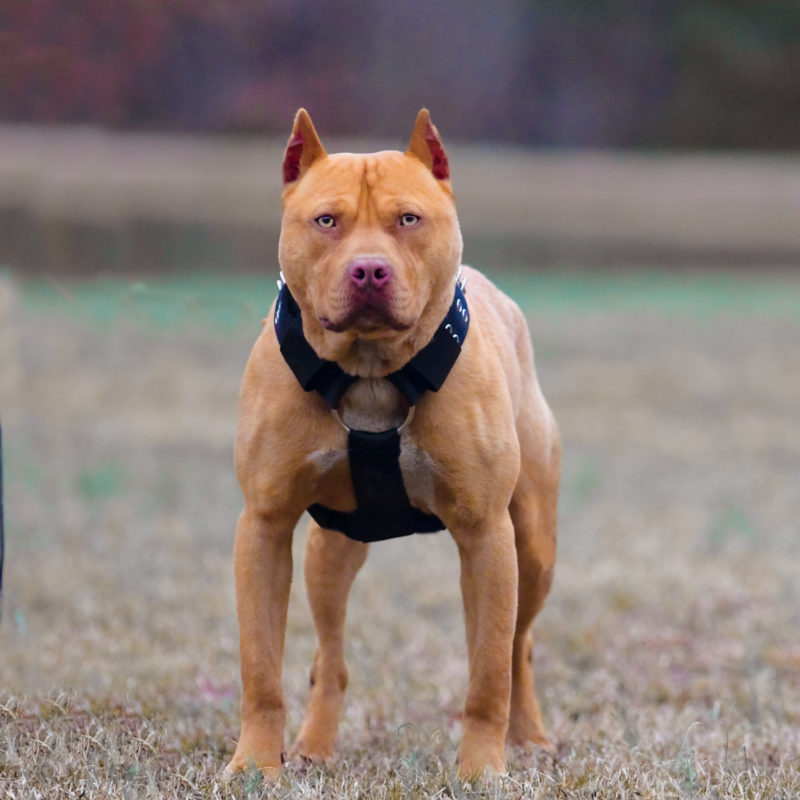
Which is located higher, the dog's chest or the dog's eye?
the dog's eye

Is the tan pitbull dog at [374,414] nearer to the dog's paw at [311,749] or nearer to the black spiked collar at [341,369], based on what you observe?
the black spiked collar at [341,369]

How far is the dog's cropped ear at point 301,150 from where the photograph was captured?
12.5ft

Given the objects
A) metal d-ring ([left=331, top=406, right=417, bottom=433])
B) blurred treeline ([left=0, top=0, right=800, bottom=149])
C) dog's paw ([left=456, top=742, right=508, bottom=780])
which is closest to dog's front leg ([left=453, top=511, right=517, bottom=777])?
dog's paw ([left=456, top=742, right=508, bottom=780])

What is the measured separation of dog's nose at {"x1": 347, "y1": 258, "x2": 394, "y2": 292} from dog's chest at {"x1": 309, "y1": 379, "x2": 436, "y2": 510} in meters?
0.47

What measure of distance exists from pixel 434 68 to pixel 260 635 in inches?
1288

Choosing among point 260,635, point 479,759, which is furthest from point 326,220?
point 479,759

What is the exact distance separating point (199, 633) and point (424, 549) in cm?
265

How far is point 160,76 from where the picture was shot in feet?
98.1

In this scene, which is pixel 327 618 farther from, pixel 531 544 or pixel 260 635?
pixel 260 635

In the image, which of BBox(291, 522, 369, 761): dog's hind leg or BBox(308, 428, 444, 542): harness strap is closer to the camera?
BBox(308, 428, 444, 542): harness strap

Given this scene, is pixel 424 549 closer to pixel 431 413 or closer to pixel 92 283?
pixel 431 413

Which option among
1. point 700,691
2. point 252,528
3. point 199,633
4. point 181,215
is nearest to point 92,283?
point 181,215

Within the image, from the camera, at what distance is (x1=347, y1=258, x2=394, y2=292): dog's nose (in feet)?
11.3

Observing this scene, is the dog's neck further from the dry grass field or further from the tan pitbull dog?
the dry grass field
